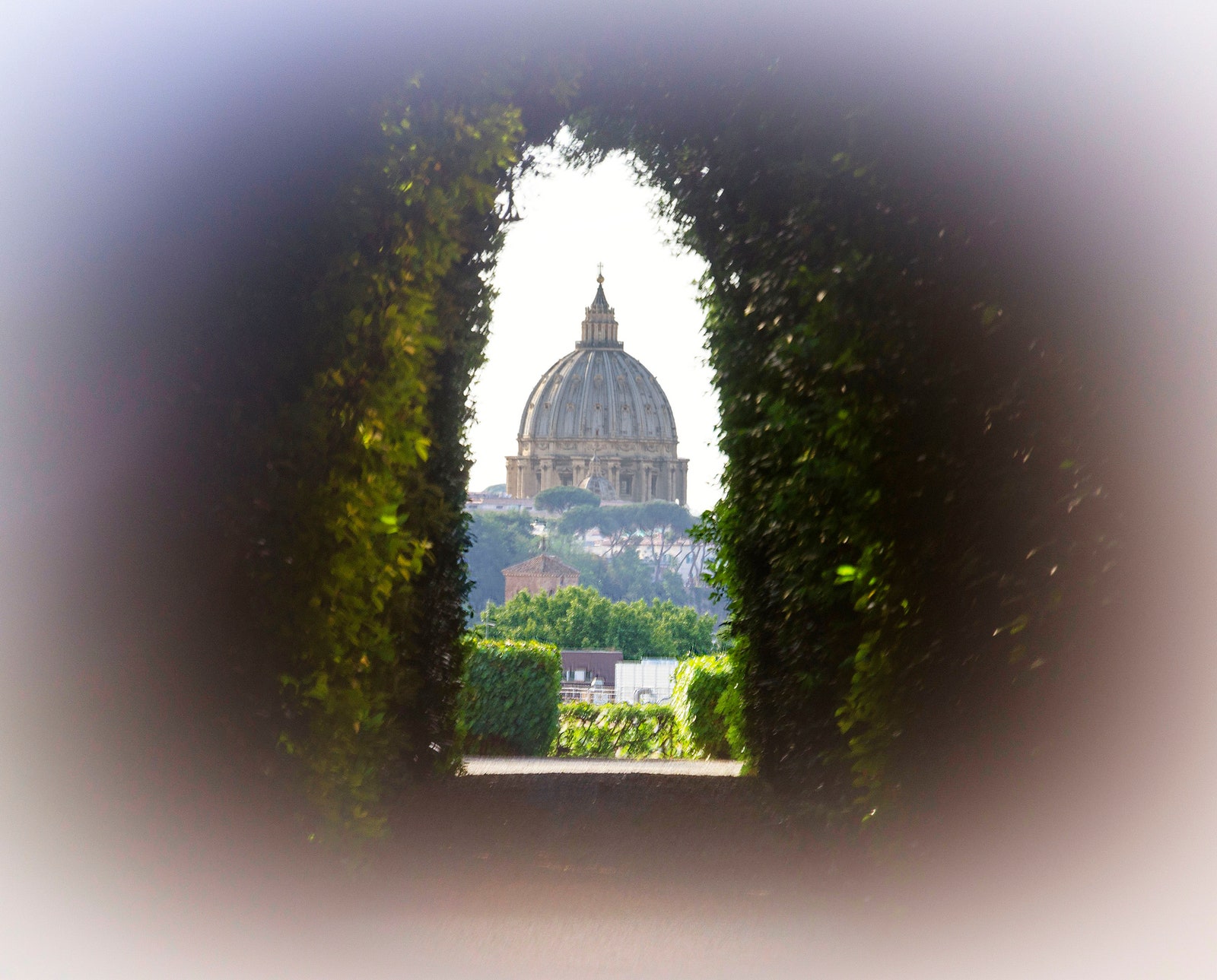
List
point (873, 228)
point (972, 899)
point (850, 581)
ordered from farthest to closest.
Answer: point (850, 581) < point (873, 228) < point (972, 899)

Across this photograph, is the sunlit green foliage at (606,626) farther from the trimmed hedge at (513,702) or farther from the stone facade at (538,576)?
the trimmed hedge at (513,702)

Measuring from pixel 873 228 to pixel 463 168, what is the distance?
240 cm

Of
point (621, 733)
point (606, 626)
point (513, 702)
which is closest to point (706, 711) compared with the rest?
→ point (513, 702)

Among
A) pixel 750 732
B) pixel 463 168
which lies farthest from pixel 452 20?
pixel 750 732

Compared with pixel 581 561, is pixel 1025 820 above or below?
below

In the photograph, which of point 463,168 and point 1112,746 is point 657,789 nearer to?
point 463,168

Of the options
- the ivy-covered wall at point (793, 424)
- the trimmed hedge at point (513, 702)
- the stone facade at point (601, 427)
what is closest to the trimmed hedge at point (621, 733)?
the trimmed hedge at point (513, 702)

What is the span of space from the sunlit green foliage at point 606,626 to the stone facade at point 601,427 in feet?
178

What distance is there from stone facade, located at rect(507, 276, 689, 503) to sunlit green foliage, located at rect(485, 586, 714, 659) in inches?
2138

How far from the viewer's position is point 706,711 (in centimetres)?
1372

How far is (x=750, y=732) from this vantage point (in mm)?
8734


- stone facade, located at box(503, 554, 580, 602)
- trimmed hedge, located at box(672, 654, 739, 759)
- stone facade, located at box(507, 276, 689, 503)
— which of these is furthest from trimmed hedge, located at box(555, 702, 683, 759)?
stone facade, located at box(507, 276, 689, 503)

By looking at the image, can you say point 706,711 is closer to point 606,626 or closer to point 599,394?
point 606,626

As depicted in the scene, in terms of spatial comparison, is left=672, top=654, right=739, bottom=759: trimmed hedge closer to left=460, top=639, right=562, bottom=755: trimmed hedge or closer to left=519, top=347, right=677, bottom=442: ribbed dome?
left=460, top=639, right=562, bottom=755: trimmed hedge
